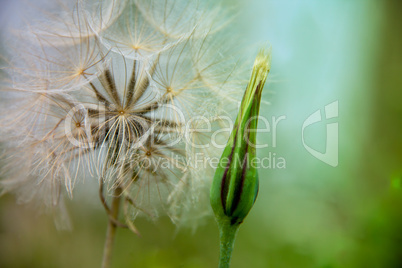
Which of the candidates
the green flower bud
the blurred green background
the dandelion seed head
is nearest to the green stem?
the green flower bud

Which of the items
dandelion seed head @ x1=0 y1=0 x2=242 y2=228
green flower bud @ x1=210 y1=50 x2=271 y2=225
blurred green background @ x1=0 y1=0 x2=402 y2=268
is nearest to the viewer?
green flower bud @ x1=210 y1=50 x2=271 y2=225

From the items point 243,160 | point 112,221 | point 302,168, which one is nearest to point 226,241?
point 243,160

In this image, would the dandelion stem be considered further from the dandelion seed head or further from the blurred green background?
the blurred green background

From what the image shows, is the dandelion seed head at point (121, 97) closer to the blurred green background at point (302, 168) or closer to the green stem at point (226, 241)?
the green stem at point (226, 241)

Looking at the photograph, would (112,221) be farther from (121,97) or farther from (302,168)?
(302,168)

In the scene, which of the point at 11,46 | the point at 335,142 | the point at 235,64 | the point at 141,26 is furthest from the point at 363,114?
the point at 11,46
